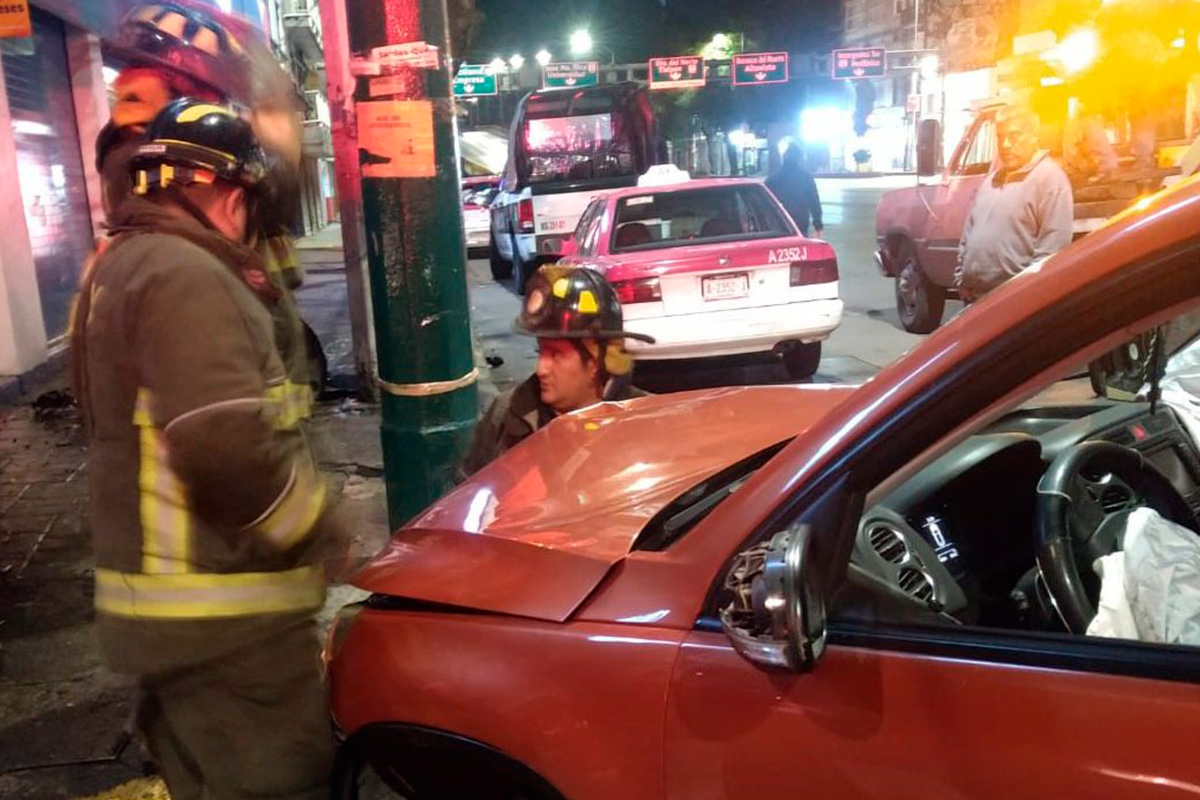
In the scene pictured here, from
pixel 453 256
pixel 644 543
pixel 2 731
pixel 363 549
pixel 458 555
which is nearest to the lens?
pixel 644 543

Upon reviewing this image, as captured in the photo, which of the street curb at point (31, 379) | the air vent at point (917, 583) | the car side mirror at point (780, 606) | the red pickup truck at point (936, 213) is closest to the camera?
the car side mirror at point (780, 606)

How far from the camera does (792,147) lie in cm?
1215

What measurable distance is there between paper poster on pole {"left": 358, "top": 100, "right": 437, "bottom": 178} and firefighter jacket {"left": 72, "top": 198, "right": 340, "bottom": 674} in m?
1.82

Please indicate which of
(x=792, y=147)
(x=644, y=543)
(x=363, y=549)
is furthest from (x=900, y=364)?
(x=792, y=147)

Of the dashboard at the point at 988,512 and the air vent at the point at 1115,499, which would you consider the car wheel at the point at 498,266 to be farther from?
the air vent at the point at 1115,499

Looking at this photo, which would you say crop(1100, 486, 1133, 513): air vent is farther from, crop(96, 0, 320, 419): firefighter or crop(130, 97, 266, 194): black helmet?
crop(130, 97, 266, 194): black helmet

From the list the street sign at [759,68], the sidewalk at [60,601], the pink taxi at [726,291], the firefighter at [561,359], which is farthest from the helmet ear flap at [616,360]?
the street sign at [759,68]

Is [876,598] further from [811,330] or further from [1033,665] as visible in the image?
[811,330]

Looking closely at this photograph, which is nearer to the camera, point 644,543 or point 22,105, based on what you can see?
point 644,543

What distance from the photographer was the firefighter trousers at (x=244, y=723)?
200 cm

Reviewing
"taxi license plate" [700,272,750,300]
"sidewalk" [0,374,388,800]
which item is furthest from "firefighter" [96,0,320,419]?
"taxi license plate" [700,272,750,300]

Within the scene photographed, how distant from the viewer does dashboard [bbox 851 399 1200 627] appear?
7.07 ft

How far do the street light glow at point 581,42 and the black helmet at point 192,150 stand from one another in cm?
5159

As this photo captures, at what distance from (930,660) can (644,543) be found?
659 millimetres
